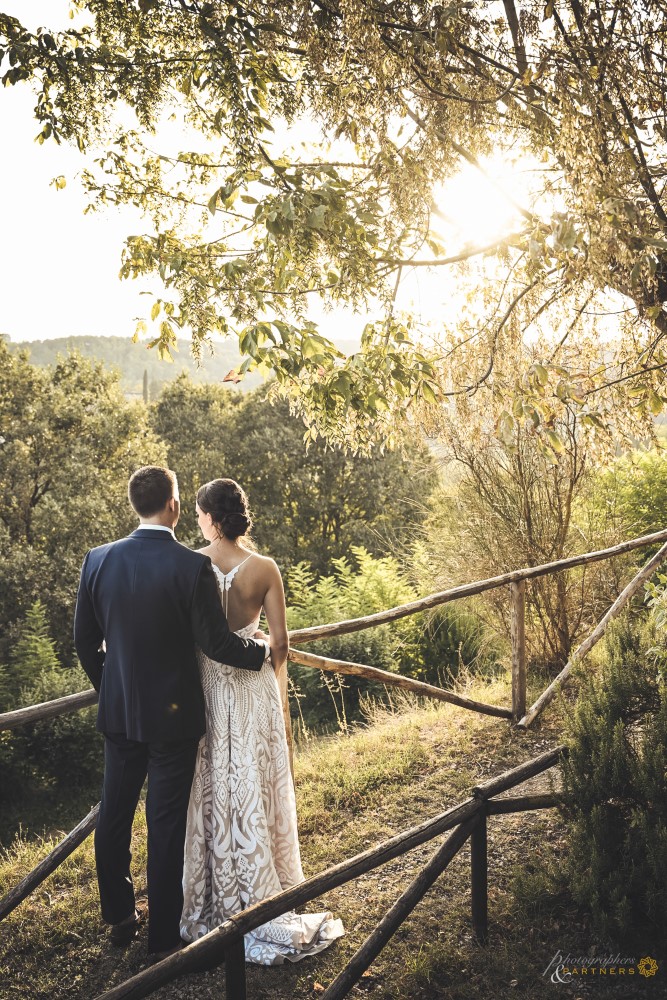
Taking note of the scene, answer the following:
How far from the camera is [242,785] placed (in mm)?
2877

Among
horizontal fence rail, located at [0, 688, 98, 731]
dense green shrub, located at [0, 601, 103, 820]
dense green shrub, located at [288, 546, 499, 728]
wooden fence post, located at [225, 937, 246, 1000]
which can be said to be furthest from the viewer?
dense green shrub, located at [0, 601, 103, 820]

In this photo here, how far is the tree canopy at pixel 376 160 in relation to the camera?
11.1 feet

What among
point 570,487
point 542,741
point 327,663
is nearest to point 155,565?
point 327,663

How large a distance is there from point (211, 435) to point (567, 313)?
779 inches

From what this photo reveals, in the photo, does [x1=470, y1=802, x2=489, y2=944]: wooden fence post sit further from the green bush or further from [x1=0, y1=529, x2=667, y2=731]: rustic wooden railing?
[x1=0, y1=529, x2=667, y2=731]: rustic wooden railing

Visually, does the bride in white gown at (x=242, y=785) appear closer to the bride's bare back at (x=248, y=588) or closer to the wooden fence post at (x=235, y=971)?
the bride's bare back at (x=248, y=588)

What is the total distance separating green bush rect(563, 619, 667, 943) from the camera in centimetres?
247

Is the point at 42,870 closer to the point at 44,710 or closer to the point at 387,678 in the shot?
the point at 44,710

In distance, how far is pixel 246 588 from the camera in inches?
118

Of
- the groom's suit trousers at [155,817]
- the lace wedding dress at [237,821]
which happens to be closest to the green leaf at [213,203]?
the lace wedding dress at [237,821]

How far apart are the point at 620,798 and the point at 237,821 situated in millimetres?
1450

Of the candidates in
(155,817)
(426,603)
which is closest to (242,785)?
(155,817)

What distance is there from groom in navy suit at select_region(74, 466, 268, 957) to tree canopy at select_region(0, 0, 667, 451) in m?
1.09

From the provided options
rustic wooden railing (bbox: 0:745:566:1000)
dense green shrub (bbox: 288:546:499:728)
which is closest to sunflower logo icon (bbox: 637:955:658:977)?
rustic wooden railing (bbox: 0:745:566:1000)
